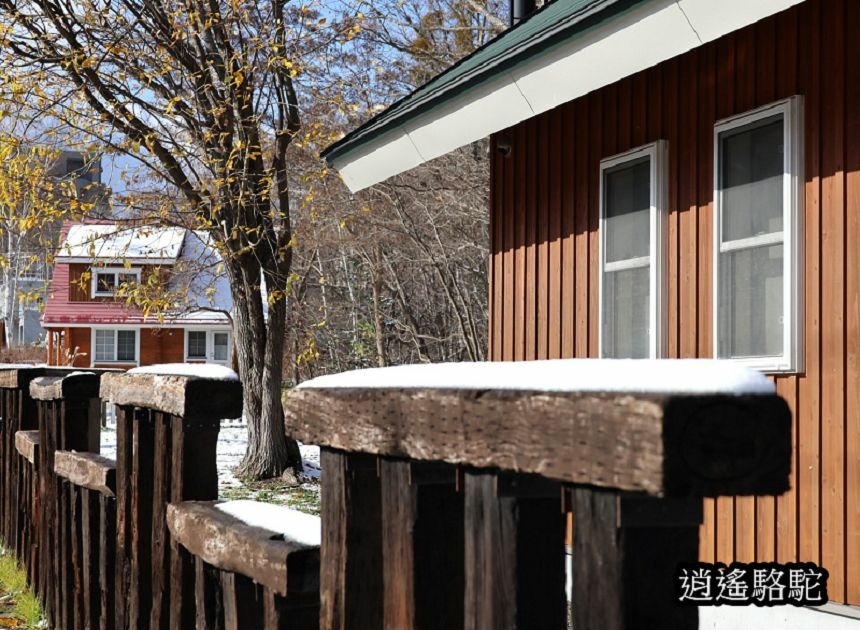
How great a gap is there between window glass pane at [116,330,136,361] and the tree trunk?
29652 mm

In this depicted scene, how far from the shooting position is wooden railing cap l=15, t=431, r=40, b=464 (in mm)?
5840

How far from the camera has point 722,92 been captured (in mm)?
6480

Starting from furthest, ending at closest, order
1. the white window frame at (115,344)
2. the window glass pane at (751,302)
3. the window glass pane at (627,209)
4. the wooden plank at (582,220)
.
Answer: the white window frame at (115,344), the wooden plank at (582,220), the window glass pane at (627,209), the window glass pane at (751,302)

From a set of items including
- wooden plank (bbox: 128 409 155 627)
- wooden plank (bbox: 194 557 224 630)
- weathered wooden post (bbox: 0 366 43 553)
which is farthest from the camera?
weathered wooden post (bbox: 0 366 43 553)

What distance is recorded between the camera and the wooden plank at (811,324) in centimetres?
568

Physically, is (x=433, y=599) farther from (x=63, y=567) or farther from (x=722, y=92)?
(x=722, y=92)

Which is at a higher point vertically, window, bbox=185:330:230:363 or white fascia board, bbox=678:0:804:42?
white fascia board, bbox=678:0:804:42

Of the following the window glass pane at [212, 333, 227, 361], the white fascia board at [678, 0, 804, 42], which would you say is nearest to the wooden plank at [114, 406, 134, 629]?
the white fascia board at [678, 0, 804, 42]

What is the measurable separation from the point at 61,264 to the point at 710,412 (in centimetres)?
4456

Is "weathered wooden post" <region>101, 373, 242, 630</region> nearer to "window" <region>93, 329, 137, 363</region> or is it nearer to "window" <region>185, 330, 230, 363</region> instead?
"window" <region>185, 330, 230, 363</region>

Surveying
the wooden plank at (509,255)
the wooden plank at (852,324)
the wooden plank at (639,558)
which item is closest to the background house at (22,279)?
the wooden plank at (509,255)

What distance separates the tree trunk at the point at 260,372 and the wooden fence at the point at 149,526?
375 inches

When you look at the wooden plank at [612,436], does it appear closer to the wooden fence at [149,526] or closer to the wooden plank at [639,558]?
the wooden plank at [639,558]

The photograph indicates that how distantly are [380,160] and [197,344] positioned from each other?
124 ft
